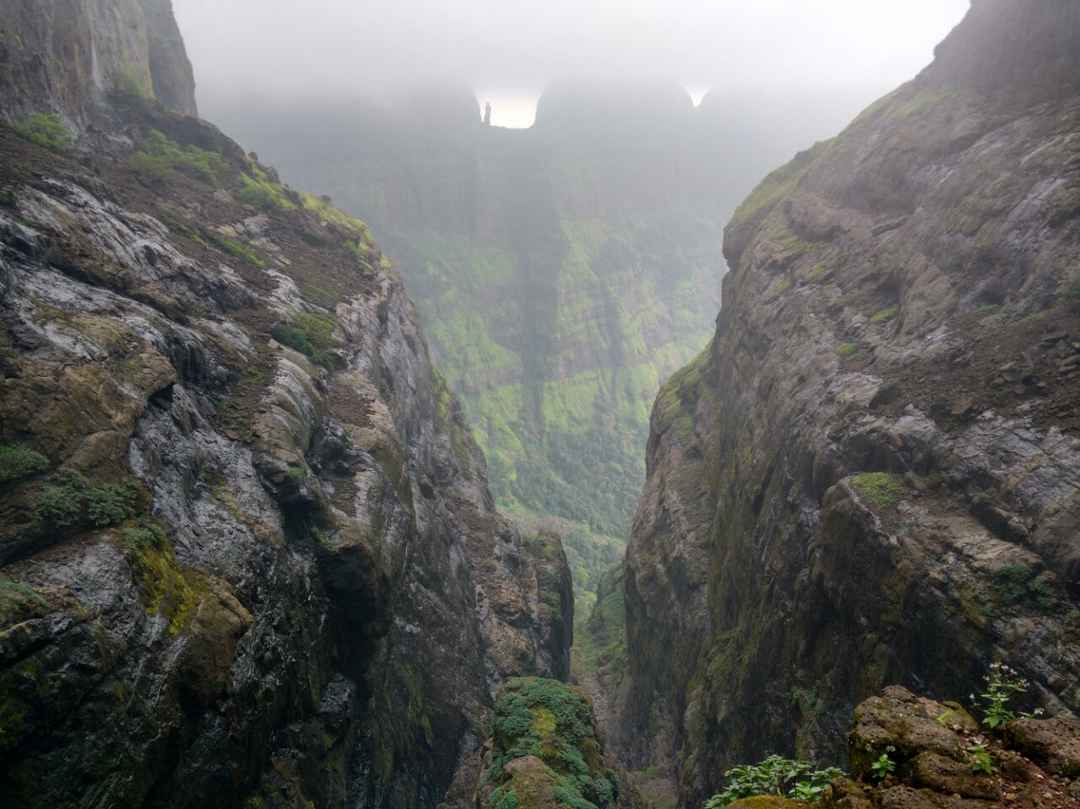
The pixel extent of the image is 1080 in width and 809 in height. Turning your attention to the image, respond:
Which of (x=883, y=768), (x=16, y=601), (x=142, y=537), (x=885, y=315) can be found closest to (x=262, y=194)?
(x=142, y=537)

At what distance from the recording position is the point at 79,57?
4009 centimetres

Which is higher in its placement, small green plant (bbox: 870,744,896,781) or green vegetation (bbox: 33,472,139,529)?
green vegetation (bbox: 33,472,139,529)

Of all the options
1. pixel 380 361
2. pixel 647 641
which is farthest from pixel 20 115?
pixel 647 641

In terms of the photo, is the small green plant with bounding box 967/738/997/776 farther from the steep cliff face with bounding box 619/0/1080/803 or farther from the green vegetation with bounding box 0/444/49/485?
the green vegetation with bounding box 0/444/49/485

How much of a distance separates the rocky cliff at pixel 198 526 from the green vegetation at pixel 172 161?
0.86 metres

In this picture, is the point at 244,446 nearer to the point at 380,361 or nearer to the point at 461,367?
the point at 380,361

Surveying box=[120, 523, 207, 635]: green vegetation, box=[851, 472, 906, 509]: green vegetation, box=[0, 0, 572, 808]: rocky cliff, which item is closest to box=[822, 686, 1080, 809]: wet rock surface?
box=[851, 472, 906, 509]: green vegetation

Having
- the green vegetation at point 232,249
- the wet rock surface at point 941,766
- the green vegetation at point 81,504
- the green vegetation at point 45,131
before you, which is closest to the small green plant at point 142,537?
the green vegetation at point 81,504

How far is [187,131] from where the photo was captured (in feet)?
168

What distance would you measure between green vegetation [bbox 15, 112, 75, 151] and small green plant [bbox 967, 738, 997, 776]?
3504cm

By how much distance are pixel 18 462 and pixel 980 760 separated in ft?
54.6

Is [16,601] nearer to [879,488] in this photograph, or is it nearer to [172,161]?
[879,488]

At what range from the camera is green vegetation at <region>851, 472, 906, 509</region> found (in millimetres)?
18844

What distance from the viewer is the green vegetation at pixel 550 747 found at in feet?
60.3
